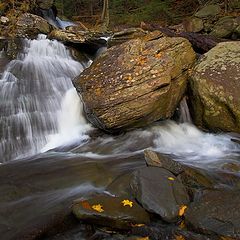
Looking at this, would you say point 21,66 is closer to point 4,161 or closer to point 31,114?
point 31,114

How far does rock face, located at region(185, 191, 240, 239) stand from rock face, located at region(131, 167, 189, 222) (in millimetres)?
201

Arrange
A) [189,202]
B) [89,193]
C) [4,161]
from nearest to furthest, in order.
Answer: [189,202] < [89,193] < [4,161]

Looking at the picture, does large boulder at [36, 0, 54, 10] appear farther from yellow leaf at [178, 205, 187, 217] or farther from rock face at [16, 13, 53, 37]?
yellow leaf at [178, 205, 187, 217]

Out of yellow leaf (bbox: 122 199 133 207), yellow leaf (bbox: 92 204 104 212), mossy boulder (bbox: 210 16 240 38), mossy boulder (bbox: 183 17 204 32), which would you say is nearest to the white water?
yellow leaf (bbox: 122 199 133 207)

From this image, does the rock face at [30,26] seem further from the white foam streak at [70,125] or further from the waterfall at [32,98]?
the white foam streak at [70,125]

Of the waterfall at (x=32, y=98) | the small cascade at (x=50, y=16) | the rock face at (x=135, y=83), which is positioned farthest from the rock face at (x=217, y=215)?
the small cascade at (x=50, y=16)

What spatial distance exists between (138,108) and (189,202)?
3036mm

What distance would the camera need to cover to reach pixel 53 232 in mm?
4289

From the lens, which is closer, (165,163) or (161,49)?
(165,163)

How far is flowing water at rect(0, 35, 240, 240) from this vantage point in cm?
507

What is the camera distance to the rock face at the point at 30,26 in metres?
13.1

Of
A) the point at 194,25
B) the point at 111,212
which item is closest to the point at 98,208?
the point at 111,212

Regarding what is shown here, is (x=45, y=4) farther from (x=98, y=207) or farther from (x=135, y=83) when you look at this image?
(x=98, y=207)

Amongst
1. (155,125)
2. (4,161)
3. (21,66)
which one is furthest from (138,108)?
(21,66)
